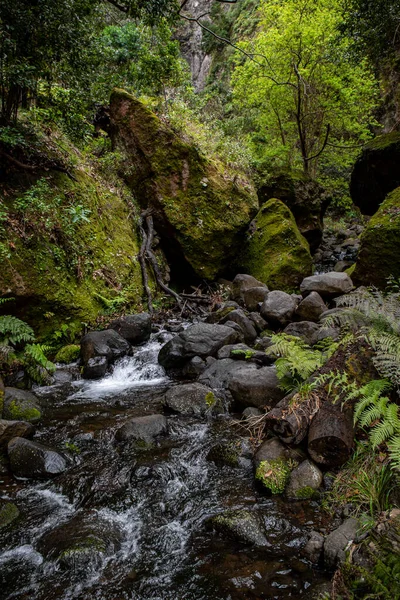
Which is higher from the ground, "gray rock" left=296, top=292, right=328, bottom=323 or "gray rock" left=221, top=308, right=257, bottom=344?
"gray rock" left=296, top=292, right=328, bottom=323

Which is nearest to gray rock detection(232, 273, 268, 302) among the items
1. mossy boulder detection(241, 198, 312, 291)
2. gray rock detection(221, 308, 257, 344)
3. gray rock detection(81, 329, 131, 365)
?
mossy boulder detection(241, 198, 312, 291)

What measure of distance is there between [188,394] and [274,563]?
9.98ft

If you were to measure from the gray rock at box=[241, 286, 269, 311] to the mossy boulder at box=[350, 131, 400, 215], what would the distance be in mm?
6155

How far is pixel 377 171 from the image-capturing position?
42.9ft

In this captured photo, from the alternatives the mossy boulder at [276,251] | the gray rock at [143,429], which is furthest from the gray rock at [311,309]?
the gray rock at [143,429]

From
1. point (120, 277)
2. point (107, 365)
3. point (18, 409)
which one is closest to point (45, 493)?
point (18, 409)

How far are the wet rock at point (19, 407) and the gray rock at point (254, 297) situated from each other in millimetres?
6176

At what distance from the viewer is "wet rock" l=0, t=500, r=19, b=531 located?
3.21 metres

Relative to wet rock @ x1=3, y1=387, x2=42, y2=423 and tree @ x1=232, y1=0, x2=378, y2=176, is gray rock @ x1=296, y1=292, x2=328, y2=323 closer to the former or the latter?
wet rock @ x1=3, y1=387, x2=42, y2=423

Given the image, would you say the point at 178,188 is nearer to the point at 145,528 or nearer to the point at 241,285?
the point at 241,285

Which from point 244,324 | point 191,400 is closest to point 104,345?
point 191,400

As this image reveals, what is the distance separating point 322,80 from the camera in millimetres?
15305

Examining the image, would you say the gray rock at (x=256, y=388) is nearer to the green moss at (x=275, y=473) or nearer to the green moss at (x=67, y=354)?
the green moss at (x=275, y=473)

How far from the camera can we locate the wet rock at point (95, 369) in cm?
682
